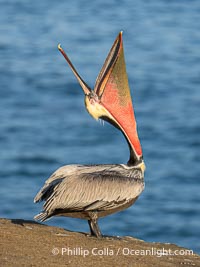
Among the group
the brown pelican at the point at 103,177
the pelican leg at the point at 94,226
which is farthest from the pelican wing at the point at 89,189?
the pelican leg at the point at 94,226

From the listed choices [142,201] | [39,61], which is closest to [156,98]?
[39,61]

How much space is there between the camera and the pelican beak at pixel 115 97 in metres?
9.91

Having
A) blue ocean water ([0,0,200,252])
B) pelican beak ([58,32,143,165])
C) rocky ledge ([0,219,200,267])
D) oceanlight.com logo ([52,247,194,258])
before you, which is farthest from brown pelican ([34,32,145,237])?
blue ocean water ([0,0,200,252])

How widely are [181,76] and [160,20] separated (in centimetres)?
506

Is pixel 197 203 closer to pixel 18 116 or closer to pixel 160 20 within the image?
pixel 18 116

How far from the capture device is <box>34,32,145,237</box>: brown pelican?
9.44 metres

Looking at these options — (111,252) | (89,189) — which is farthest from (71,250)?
(89,189)

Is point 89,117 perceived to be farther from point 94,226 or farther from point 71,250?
point 71,250

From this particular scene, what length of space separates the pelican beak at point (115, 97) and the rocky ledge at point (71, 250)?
3.09 feet

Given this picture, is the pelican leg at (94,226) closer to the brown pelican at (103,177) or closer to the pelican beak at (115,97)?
the brown pelican at (103,177)

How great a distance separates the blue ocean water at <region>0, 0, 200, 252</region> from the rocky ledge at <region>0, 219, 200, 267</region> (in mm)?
8701

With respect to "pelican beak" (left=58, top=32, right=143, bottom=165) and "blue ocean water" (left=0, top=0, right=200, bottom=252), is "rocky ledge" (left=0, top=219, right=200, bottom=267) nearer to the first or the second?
"pelican beak" (left=58, top=32, right=143, bottom=165)

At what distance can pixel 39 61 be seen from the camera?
2808cm

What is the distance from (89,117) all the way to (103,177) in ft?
47.3
